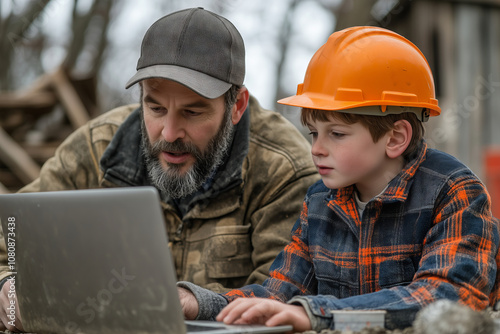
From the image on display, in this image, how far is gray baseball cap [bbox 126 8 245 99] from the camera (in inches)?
124

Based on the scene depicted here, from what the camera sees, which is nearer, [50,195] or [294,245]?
[50,195]

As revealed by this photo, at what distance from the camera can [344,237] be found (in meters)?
2.72

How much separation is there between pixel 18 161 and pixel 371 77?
18.2ft

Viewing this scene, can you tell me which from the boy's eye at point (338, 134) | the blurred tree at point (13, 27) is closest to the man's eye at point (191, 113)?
the boy's eye at point (338, 134)

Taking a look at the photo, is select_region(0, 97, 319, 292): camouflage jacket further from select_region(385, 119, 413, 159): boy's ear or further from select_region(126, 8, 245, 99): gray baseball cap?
select_region(385, 119, 413, 159): boy's ear

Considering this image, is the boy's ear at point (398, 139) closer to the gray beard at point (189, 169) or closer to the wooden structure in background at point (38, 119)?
the gray beard at point (189, 169)

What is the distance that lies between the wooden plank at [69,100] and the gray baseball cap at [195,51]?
501 centimetres

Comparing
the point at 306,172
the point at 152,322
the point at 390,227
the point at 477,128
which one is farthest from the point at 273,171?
the point at 477,128

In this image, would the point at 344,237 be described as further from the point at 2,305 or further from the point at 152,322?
the point at 2,305

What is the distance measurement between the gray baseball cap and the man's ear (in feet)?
0.54

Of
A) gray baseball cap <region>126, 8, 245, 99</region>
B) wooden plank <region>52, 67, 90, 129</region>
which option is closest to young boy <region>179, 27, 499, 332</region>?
gray baseball cap <region>126, 8, 245, 99</region>

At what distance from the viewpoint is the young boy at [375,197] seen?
93.7 inches

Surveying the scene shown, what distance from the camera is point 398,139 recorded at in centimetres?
265

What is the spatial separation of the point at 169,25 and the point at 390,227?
1433mm
